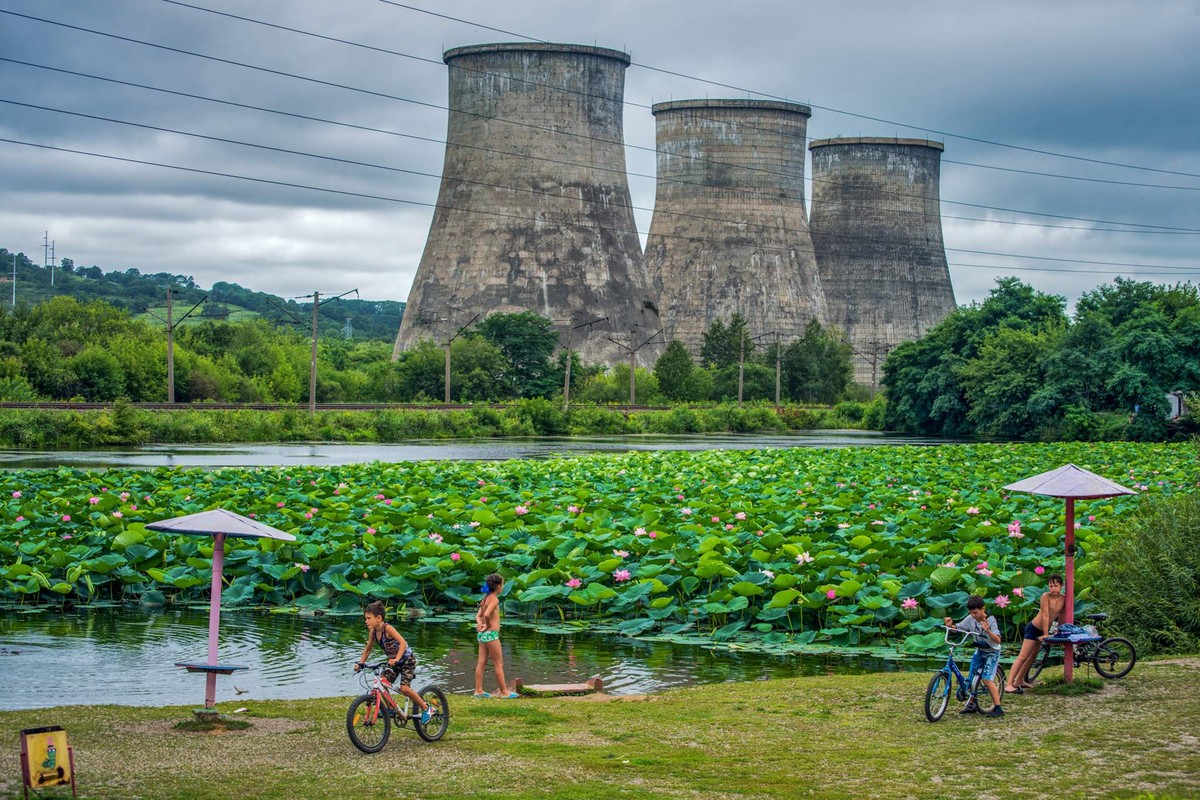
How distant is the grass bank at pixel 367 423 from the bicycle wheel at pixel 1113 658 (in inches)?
987

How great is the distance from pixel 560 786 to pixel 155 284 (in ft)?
285

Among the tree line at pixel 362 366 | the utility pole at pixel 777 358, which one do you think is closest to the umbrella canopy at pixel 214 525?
the tree line at pixel 362 366

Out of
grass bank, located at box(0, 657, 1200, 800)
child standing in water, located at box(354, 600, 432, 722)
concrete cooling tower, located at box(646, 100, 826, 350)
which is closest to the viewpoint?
grass bank, located at box(0, 657, 1200, 800)

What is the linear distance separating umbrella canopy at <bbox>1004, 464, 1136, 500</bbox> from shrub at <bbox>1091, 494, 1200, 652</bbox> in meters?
1.19

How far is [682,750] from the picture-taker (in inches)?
219

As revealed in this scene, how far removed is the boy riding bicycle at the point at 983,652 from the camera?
631 centimetres

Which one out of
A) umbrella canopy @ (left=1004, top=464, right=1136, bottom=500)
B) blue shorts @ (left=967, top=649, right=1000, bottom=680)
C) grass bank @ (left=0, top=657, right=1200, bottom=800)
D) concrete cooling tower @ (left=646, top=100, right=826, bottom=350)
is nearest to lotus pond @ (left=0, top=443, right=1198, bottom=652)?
umbrella canopy @ (left=1004, top=464, right=1136, bottom=500)

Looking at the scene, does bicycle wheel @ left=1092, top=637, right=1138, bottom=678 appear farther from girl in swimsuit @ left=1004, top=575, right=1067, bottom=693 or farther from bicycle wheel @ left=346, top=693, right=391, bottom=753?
bicycle wheel @ left=346, top=693, right=391, bottom=753

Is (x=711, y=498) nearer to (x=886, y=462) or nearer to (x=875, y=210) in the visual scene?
(x=886, y=462)

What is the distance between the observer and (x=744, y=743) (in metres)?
5.72

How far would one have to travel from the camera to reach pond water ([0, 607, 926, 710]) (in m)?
7.33

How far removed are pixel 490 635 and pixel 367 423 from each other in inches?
1123

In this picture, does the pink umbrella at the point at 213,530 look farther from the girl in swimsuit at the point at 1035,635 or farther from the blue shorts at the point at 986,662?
the girl in swimsuit at the point at 1035,635

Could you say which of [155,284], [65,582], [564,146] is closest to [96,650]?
[65,582]
